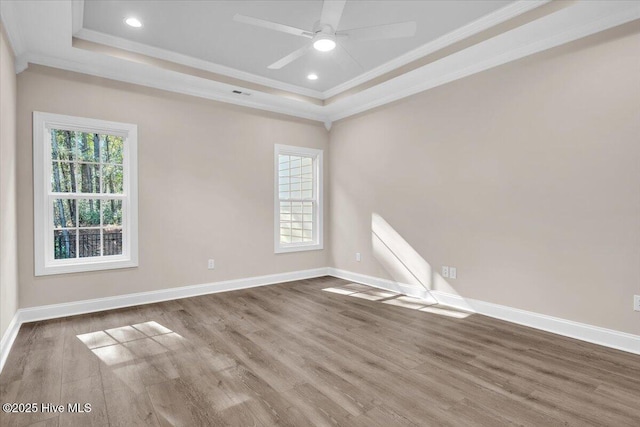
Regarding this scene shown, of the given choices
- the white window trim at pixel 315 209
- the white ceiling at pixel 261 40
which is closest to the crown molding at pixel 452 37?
the white ceiling at pixel 261 40

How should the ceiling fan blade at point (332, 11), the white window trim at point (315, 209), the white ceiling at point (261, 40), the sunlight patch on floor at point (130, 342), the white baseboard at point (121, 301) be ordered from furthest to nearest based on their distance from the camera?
the white window trim at point (315, 209), the white baseboard at point (121, 301), the white ceiling at point (261, 40), the sunlight patch on floor at point (130, 342), the ceiling fan blade at point (332, 11)

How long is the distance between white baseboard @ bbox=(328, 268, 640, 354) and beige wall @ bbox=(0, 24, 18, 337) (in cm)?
436

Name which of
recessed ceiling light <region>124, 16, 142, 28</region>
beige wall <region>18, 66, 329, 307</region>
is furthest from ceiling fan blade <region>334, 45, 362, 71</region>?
recessed ceiling light <region>124, 16, 142, 28</region>

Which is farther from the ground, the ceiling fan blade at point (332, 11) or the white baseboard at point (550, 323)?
the ceiling fan blade at point (332, 11)

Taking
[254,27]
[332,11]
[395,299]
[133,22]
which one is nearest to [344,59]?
[254,27]

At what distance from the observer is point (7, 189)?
297 centimetres

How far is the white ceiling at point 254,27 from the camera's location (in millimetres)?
3057

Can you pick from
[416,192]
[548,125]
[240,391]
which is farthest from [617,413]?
[416,192]

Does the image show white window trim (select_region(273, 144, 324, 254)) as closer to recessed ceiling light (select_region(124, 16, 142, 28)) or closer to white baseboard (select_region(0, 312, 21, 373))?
recessed ceiling light (select_region(124, 16, 142, 28))

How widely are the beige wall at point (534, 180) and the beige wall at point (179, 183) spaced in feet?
6.37

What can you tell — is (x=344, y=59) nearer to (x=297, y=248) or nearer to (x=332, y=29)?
(x=332, y=29)

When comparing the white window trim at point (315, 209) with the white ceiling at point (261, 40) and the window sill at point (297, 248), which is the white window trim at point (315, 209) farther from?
the white ceiling at point (261, 40)

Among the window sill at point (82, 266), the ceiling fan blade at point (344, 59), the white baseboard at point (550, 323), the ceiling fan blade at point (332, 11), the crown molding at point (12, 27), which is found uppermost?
the ceiling fan blade at point (344, 59)

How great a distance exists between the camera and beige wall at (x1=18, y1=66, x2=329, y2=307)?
3.61 meters
